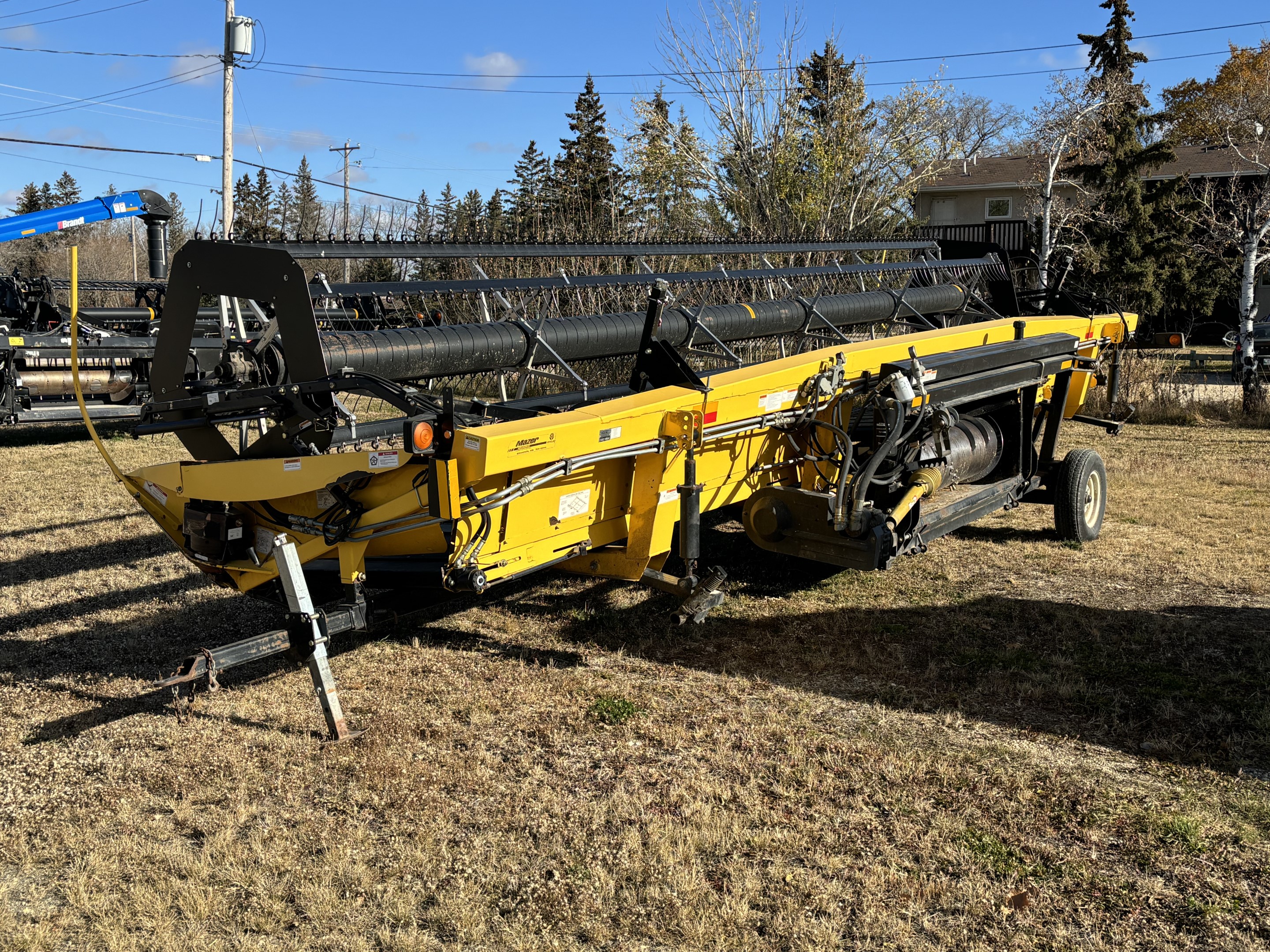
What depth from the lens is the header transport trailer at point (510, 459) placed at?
409 centimetres

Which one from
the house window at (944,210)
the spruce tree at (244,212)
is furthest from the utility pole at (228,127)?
the house window at (944,210)

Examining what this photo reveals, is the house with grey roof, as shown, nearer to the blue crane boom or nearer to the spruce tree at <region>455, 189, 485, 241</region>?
the blue crane boom

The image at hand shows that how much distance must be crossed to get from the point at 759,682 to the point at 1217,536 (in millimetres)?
4593

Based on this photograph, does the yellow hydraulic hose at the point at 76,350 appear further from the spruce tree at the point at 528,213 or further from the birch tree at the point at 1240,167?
the birch tree at the point at 1240,167

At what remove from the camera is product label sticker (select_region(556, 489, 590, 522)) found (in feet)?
14.9

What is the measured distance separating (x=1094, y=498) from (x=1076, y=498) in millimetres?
455

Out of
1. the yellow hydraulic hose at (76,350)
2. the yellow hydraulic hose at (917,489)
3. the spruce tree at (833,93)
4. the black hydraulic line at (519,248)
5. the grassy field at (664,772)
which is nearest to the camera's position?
the grassy field at (664,772)

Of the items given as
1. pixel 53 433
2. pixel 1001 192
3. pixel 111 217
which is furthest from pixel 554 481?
pixel 1001 192

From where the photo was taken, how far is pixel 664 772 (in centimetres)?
386

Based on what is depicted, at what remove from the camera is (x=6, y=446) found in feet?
40.8

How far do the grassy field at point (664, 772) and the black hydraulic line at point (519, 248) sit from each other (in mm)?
1944

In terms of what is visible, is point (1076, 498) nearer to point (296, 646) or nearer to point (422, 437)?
point (422, 437)

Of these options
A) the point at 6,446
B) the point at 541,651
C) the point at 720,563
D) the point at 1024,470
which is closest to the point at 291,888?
the point at 541,651

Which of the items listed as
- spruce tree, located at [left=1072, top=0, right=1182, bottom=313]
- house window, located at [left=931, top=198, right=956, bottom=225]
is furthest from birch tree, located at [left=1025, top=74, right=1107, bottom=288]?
house window, located at [left=931, top=198, right=956, bottom=225]
